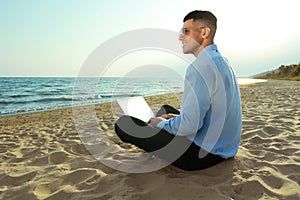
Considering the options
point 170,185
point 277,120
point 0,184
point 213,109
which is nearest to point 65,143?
point 0,184

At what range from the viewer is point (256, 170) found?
2.40 m

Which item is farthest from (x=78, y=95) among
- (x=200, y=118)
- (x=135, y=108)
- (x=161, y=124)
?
(x=200, y=118)

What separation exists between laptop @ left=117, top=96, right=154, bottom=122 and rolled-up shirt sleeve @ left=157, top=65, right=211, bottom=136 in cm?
70

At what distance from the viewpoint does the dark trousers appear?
215cm

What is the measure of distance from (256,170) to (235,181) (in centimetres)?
38

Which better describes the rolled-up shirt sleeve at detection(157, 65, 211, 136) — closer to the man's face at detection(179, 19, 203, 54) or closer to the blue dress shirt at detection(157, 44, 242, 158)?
the blue dress shirt at detection(157, 44, 242, 158)

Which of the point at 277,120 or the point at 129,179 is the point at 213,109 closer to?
the point at 129,179

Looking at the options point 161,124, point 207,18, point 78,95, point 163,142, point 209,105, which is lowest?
point 78,95

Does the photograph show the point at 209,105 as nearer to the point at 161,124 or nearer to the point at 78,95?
the point at 161,124

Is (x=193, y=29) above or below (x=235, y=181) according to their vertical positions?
above

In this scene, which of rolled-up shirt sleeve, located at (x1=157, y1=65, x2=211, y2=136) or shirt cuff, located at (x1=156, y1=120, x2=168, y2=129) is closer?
rolled-up shirt sleeve, located at (x1=157, y1=65, x2=211, y2=136)

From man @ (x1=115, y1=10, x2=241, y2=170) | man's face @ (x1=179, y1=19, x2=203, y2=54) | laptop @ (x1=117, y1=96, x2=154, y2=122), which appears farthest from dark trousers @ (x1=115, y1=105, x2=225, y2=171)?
man's face @ (x1=179, y1=19, x2=203, y2=54)

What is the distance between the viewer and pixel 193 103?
1.93m

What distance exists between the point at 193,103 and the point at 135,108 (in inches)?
38.9
